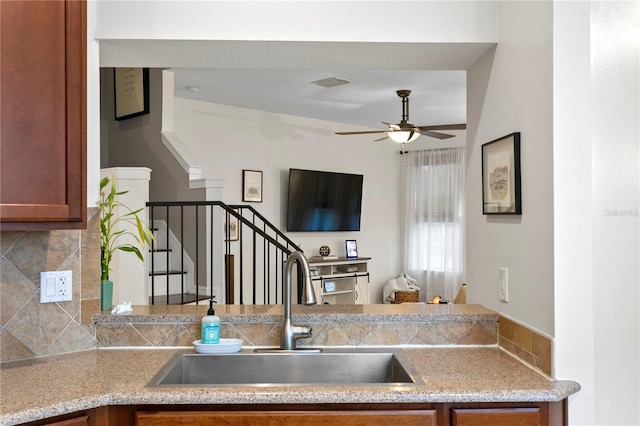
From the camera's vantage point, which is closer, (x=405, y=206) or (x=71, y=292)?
(x=71, y=292)

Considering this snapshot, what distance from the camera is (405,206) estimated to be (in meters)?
9.06

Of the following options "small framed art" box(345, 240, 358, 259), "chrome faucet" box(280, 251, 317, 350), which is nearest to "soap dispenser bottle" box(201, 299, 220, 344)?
"chrome faucet" box(280, 251, 317, 350)

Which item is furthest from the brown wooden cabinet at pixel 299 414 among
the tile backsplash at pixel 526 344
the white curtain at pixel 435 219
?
the white curtain at pixel 435 219

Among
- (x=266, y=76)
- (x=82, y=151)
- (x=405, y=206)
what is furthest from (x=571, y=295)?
(x=405, y=206)

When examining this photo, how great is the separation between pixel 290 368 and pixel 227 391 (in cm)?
50

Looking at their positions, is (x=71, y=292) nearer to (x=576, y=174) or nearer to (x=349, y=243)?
(x=576, y=174)

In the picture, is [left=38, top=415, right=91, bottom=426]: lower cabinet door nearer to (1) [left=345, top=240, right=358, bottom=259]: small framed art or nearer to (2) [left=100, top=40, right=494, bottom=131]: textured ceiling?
(2) [left=100, top=40, right=494, bottom=131]: textured ceiling

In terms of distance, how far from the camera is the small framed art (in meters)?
8.28

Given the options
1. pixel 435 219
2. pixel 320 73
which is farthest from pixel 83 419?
pixel 435 219

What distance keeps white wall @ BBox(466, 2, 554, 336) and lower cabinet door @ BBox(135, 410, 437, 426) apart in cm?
52

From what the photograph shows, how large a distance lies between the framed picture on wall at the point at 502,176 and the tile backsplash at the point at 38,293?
60.0 inches

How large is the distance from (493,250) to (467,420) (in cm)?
77

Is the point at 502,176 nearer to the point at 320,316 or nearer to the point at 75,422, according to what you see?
the point at 320,316

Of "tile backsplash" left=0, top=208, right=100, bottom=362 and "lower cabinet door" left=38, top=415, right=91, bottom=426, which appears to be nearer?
"lower cabinet door" left=38, top=415, right=91, bottom=426
